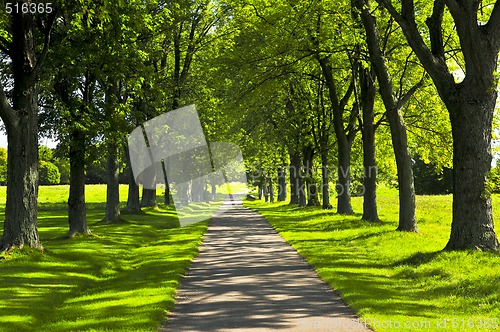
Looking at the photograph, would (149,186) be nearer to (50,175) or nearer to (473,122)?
(473,122)

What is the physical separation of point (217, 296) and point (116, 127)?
1205cm

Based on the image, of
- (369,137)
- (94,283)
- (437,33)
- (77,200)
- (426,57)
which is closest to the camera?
(94,283)

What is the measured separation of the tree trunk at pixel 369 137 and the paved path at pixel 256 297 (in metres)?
10.0

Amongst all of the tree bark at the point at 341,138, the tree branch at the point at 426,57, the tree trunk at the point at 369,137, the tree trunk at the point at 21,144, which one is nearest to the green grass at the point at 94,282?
the tree trunk at the point at 21,144

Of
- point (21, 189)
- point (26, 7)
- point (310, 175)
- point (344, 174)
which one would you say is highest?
point (26, 7)

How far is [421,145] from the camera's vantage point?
32875 mm

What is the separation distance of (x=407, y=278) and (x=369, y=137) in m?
14.8

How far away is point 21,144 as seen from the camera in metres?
17.2

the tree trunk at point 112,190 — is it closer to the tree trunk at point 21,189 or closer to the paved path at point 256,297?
the tree trunk at point 21,189

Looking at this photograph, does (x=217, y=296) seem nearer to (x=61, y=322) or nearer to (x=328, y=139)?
(x=61, y=322)

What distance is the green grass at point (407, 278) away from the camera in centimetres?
945

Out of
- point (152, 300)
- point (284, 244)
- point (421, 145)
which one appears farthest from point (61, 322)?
point (421, 145)

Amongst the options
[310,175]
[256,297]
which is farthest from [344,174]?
[256,297]

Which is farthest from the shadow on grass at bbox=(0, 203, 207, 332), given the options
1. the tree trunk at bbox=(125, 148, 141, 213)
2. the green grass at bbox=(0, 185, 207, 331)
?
the tree trunk at bbox=(125, 148, 141, 213)
